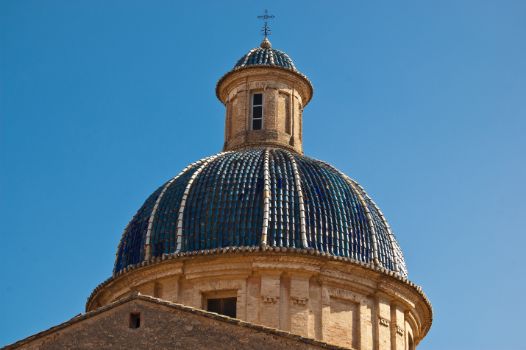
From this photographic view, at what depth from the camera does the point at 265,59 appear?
3350 cm

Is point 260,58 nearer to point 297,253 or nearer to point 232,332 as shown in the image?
point 297,253

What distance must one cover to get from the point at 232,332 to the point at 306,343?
1.23 m

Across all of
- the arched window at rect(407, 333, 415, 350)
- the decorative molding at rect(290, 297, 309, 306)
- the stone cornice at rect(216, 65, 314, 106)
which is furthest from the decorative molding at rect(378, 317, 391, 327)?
the stone cornice at rect(216, 65, 314, 106)

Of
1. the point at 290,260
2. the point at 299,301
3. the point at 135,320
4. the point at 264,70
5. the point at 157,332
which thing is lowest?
the point at 157,332

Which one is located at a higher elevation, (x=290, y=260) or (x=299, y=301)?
(x=290, y=260)

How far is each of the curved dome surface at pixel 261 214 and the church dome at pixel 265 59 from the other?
3224 mm

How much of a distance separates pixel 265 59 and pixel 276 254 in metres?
7.06

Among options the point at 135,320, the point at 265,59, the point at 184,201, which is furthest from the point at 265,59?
the point at 135,320

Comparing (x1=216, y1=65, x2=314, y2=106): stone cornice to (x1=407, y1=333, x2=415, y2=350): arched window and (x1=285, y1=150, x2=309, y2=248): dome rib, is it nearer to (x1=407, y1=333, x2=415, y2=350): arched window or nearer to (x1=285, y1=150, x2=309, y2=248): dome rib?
(x1=285, y1=150, x2=309, y2=248): dome rib

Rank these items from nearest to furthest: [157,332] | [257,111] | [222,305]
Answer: [157,332]
[222,305]
[257,111]

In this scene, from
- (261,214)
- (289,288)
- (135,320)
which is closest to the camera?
(135,320)

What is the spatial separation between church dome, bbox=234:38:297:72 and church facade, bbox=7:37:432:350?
295cm

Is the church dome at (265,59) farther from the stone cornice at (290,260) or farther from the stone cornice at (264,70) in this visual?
the stone cornice at (290,260)

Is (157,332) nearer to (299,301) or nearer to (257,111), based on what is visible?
(299,301)
